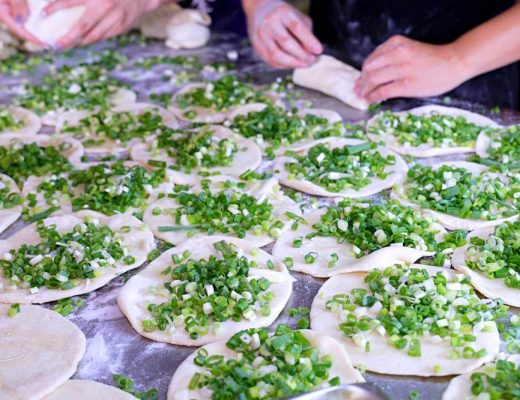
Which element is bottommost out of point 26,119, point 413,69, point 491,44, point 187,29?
point 26,119

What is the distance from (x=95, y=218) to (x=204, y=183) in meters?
0.42

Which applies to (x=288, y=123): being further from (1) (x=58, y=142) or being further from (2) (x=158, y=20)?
(2) (x=158, y=20)

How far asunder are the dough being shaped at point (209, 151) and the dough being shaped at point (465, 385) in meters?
1.25

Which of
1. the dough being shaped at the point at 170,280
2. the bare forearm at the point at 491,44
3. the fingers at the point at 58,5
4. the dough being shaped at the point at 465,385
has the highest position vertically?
the fingers at the point at 58,5

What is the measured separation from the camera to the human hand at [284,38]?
323 centimetres

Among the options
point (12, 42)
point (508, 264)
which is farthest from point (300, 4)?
point (508, 264)

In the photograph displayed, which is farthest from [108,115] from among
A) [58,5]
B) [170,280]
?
[170,280]

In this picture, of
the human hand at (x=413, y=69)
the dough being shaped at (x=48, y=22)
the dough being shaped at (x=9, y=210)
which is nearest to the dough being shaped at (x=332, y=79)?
the human hand at (x=413, y=69)

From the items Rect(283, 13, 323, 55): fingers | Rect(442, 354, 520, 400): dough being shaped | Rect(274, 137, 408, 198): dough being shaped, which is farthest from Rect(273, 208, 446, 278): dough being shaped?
Rect(283, 13, 323, 55): fingers

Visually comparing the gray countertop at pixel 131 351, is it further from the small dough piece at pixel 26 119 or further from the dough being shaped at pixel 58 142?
the small dough piece at pixel 26 119

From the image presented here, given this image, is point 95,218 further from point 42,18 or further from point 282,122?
point 42,18

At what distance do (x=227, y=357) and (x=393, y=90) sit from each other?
5.33 ft

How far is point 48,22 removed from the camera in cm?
309

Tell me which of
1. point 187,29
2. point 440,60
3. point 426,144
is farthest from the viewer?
point 187,29
